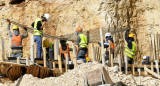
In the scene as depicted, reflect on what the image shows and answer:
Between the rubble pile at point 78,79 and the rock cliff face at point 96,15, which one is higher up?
the rock cliff face at point 96,15

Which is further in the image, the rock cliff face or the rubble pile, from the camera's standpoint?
the rock cliff face

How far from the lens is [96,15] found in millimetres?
→ 19062

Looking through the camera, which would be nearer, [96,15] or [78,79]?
[78,79]

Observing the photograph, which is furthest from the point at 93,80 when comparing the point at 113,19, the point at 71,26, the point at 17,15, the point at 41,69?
the point at 17,15

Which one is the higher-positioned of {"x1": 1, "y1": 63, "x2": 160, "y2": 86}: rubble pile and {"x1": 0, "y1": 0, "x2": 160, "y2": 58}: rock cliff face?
{"x1": 0, "y1": 0, "x2": 160, "y2": 58}: rock cliff face

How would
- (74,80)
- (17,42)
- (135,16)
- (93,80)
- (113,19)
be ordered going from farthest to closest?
(135,16)
(113,19)
(17,42)
(74,80)
(93,80)

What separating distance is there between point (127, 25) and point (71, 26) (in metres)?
3.35

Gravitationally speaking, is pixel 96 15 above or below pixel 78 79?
above

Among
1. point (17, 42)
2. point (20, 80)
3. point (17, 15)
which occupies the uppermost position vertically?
point (17, 15)

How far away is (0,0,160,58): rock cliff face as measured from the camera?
19062mm

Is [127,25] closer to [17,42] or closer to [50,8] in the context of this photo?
[50,8]

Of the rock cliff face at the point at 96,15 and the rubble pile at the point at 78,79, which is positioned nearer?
the rubble pile at the point at 78,79

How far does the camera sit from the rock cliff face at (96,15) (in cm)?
1906

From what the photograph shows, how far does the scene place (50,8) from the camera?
2164cm
